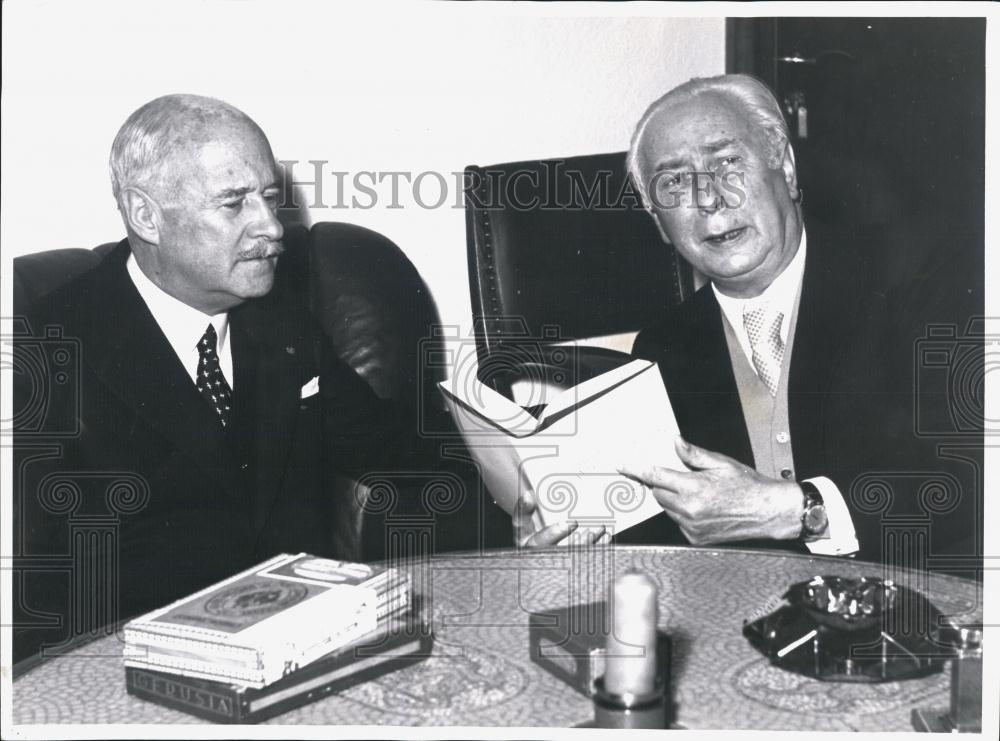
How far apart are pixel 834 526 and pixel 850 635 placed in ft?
2.39

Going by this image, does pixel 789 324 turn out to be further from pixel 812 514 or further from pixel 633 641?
pixel 633 641

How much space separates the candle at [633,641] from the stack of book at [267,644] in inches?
12.4

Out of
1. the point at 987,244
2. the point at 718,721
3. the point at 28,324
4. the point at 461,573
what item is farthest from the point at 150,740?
the point at 987,244

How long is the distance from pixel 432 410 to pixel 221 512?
0.44m

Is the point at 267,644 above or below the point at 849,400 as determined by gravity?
below

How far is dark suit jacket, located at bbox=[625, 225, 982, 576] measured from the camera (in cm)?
208

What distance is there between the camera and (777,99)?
2242 millimetres

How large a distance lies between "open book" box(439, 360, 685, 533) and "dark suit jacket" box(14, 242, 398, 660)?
0.22 m

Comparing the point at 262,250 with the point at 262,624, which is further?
the point at 262,250

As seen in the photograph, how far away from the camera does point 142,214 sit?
2.01 m
